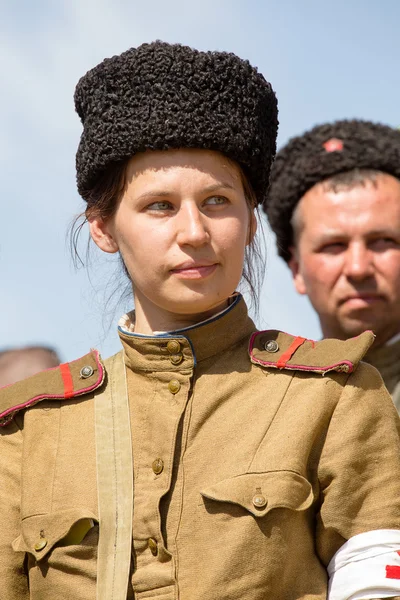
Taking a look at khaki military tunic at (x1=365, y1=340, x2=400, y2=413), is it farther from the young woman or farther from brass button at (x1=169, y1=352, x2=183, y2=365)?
brass button at (x1=169, y1=352, x2=183, y2=365)

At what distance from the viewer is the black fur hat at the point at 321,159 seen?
6717 millimetres

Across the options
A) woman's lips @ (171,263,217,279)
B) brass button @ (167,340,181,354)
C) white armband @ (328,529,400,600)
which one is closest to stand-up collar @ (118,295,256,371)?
brass button @ (167,340,181,354)

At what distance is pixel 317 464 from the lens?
3.61 meters

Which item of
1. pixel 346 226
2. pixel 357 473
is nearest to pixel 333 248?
pixel 346 226

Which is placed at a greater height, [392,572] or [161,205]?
[161,205]

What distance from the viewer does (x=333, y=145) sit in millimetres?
6809

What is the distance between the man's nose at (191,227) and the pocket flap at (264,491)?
816mm

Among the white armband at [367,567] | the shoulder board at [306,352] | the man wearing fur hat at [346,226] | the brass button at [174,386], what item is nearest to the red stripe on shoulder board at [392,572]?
the white armband at [367,567]

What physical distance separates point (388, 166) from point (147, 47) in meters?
3.16

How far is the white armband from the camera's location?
3.40 m

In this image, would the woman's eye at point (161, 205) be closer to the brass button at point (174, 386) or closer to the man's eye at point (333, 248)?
the brass button at point (174, 386)

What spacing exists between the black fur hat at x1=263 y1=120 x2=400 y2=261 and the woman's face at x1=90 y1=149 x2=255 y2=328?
3004 mm

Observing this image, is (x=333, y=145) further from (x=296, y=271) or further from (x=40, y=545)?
(x=40, y=545)

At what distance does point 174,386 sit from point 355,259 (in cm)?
271
